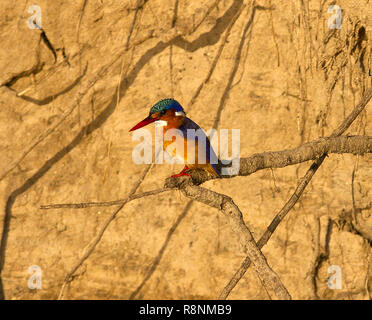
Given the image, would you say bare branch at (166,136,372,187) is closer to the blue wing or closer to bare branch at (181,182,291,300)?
the blue wing

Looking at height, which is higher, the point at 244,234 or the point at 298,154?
the point at 298,154

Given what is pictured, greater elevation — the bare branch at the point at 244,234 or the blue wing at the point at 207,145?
the blue wing at the point at 207,145

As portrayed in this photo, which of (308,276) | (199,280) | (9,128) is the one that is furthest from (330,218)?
(9,128)

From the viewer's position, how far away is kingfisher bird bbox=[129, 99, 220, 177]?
2.35m

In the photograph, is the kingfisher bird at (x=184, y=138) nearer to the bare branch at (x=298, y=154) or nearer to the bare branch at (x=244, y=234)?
the bare branch at (x=298, y=154)

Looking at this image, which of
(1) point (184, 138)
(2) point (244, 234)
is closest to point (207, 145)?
(1) point (184, 138)

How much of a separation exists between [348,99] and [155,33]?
52.8 inches

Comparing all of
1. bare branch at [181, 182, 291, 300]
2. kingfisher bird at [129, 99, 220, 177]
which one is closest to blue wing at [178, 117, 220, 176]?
kingfisher bird at [129, 99, 220, 177]

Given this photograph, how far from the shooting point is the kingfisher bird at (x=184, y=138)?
92.7 inches

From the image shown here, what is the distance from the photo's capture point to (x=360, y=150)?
245cm

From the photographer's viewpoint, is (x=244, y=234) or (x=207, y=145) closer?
(x=244, y=234)

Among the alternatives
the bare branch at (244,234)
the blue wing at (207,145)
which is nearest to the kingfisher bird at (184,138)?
the blue wing at (207,145)

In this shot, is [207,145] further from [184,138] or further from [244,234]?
[244,234]

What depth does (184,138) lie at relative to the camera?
2.46m
